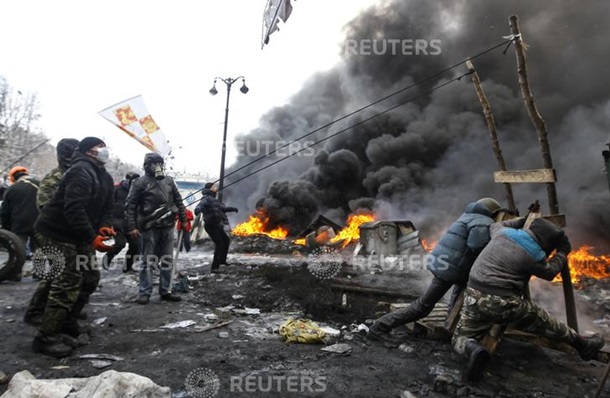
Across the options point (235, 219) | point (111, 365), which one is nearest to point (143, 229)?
point (111, 365)

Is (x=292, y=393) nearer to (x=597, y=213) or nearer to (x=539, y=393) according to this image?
(x=539, y=393)

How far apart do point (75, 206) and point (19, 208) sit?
3814mm

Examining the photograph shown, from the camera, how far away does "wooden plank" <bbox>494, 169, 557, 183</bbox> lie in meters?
4.25

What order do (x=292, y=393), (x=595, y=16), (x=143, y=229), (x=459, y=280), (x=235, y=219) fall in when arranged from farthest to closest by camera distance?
(x=235, y=219) < (x=595, y=16) < (x=143, y=229) < (x=459, y=280) < (x=292, y=393)

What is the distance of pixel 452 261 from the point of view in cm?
390

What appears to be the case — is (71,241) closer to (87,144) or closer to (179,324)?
(87,144)

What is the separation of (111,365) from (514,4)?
2395cm

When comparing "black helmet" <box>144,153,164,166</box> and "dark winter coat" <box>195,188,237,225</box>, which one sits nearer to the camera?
"black helmet" <box>144,153,164,166</box>

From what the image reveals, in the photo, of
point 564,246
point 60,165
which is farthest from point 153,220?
point 564,246

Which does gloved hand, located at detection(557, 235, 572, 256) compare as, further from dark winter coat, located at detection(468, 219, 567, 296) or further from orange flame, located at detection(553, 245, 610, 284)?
orange flame, located at detection(553, 245, 610, 284)

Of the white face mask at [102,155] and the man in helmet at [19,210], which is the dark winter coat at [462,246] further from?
the man in helmet at [19,210]

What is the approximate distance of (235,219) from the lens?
77.8ft

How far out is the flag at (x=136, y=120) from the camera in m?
9.00

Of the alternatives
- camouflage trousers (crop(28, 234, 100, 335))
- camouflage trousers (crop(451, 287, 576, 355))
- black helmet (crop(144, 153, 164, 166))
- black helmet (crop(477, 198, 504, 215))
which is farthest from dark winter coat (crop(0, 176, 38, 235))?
black helmet (crop(477, 198, 504, 215))
